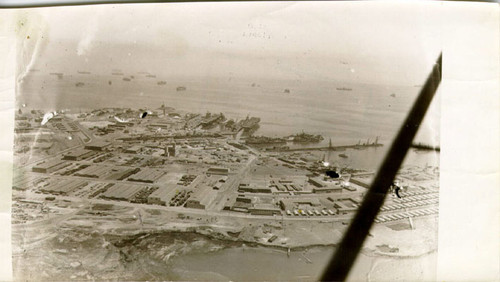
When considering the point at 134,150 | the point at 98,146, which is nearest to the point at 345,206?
the point at 134,150

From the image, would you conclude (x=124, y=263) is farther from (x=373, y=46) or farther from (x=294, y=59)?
(x=373, y=46)

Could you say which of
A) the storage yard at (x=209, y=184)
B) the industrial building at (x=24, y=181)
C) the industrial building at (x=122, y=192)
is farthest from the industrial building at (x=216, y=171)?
the industrial building at (x=24, y=181)

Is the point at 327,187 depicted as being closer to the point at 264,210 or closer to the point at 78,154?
the point at 264,210

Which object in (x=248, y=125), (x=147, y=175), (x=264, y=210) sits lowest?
(x=264, y=210)

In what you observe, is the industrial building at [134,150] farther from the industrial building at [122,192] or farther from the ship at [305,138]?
the ship at [305,138]

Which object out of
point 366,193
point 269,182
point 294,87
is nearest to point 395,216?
point 366,193

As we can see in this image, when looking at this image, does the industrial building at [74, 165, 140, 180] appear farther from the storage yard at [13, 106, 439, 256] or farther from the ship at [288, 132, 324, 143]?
the ship at [288, 132, 324, 143]
